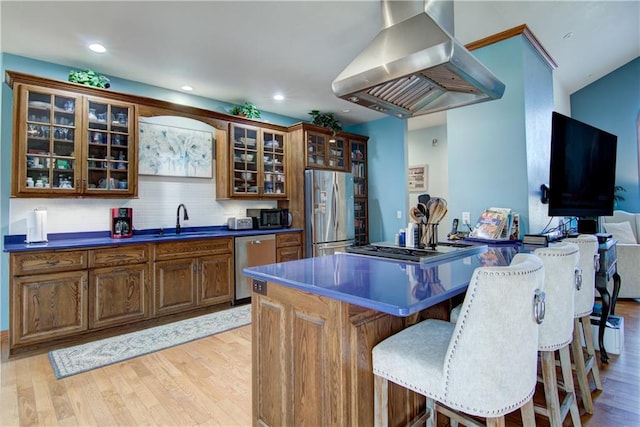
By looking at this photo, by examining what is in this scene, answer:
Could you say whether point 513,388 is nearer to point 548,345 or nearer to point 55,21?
point 548,345

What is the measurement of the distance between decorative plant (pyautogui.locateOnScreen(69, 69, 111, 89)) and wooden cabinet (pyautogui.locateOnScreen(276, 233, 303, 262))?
2.58 metres

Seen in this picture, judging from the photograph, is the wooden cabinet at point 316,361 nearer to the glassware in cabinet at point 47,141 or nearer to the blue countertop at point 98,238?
the blue countertop at point 98,238

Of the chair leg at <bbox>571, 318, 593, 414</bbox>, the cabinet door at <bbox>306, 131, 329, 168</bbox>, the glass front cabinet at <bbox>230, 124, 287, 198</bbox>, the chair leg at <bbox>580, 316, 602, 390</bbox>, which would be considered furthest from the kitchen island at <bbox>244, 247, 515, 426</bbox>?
the cabinet door at <bbox>306, 131, 329, 168</bbox>

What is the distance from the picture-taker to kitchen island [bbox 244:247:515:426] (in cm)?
123

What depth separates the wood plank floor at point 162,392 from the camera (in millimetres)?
1892

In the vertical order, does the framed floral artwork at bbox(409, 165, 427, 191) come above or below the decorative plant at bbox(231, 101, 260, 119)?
below

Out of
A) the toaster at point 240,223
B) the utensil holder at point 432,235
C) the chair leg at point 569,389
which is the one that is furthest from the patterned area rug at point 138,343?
the chair leg at point 569,389

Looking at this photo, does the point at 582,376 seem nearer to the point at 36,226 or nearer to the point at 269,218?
the point at 269,218

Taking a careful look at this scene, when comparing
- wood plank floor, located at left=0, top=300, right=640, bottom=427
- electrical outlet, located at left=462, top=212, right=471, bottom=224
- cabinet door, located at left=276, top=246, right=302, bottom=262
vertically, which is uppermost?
electrical outlet, located at left=462, top=212, right=471, bottom=224

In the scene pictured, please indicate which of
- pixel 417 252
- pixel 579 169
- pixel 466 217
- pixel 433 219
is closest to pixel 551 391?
pixel 417 252

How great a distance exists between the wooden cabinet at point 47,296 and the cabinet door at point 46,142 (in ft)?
2.17

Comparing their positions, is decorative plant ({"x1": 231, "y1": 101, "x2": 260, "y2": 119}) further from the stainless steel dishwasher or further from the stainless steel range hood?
the stainless steel range hood

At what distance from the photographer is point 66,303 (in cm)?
290

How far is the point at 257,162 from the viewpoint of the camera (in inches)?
180
